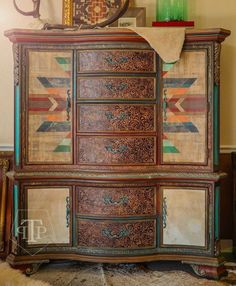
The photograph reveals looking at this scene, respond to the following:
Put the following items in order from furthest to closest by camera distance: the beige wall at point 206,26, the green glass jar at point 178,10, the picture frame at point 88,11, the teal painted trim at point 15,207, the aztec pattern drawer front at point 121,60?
the beige wall at point 206,26, the picture frame at point 88,11, the green glass jar at point 178,10, the teal painted trim at point 15,207, the aztec pattern drawer front at point 121,60

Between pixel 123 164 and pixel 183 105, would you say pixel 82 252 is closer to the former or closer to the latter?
pixel 123 164

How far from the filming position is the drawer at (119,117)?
2896 mm

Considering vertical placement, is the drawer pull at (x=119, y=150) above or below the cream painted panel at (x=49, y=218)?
above

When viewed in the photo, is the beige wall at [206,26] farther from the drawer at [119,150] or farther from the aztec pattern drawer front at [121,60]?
the drawer at [119,150]

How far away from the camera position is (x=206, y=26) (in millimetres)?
3551

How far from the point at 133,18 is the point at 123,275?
1.87 metres

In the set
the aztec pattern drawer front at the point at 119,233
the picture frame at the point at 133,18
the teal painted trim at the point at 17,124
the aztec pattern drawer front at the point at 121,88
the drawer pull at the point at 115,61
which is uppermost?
the picture frame at the point at 133,18

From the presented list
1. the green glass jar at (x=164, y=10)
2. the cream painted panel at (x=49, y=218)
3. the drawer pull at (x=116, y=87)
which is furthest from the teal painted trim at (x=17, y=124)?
the green glass jar at (x=164, y=10)

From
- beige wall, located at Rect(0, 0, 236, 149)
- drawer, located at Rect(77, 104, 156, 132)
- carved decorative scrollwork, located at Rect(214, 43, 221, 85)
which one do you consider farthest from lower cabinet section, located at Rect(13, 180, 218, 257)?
beige wall, located at Rect(0, 0, 236, 149)

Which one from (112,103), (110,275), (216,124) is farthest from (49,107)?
(110,275)

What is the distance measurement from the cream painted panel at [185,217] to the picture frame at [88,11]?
140cm

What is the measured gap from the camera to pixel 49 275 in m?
3.05

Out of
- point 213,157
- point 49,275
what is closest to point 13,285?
point 49,275

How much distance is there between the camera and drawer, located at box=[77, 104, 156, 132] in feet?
9.50
